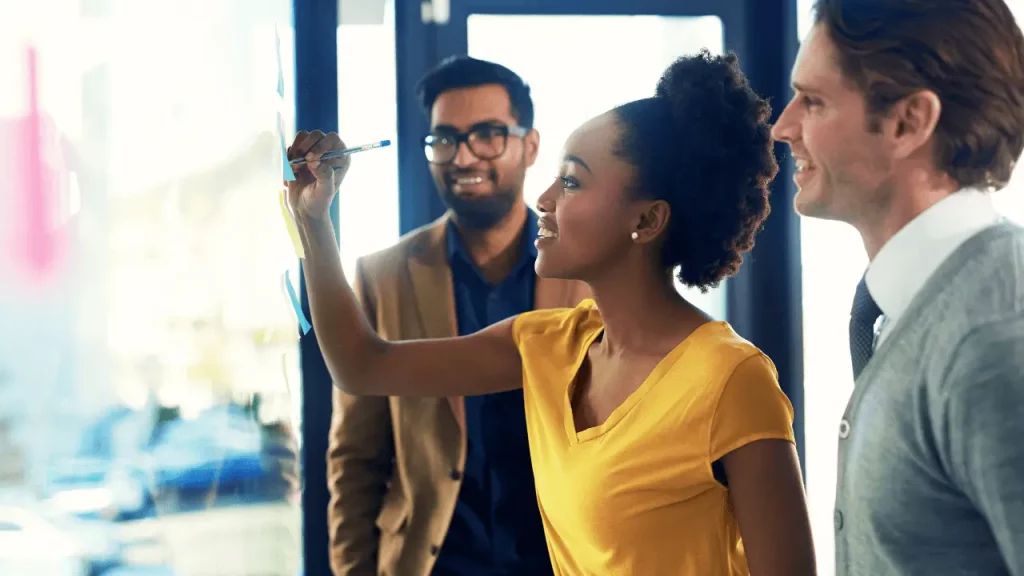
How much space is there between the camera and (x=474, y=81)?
5.18 feet

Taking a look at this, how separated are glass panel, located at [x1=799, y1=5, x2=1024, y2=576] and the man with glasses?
602mm

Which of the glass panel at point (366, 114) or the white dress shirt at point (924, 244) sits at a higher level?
the glass panel at point (366, 114)

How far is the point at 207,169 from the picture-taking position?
1624 mm

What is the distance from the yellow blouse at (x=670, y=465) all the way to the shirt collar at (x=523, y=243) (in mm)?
515

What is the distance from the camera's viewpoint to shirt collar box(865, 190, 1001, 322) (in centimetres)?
78

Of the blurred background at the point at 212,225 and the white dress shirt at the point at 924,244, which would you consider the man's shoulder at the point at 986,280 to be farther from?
the blurred background at the point at 212,225

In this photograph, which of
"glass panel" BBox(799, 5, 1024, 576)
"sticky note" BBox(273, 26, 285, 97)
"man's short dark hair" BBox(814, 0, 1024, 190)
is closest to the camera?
"man's short dark hair" BBox(814, 0, 1024, 190)

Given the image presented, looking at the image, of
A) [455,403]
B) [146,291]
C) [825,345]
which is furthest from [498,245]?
[825,345]

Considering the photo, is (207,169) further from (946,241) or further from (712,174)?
(946,241)

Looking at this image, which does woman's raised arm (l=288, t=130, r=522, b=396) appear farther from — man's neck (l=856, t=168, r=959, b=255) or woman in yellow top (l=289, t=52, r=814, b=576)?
man's neck (l=856, t=168, r=959, b=255)

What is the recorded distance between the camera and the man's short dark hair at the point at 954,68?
772 millimetres

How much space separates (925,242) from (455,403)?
913mm

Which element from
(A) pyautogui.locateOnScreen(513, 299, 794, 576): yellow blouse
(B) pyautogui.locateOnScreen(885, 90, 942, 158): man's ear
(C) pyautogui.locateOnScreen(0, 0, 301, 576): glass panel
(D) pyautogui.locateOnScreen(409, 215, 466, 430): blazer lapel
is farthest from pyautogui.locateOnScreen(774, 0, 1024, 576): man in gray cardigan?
(C) pyautogui.locateOnScreen(0, 0, 301, 576): glass panel

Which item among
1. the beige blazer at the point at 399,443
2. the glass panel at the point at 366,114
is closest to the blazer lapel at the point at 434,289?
the beige blazer at the point at 399,443
